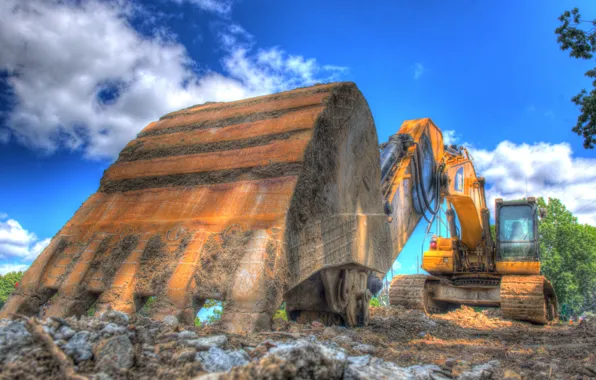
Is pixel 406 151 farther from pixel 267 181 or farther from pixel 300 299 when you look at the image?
pixel 267 181

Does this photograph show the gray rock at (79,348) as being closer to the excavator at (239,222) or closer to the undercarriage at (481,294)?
the excavator at (239,222)

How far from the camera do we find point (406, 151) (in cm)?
598

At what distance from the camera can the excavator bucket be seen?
300 centimetres

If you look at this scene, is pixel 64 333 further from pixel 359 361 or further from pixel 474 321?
pixel 474 321

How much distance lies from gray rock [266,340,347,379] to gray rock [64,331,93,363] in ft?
2.15

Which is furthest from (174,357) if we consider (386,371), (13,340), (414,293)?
(414,293)

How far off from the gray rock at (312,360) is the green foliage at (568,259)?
25108mm

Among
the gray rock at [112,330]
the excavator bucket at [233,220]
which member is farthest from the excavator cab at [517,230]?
the gray rock at [112,330]

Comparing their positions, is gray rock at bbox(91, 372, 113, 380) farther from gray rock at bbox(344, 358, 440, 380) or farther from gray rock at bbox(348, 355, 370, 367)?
gray rock at bbox(348, 355, 370, 367)

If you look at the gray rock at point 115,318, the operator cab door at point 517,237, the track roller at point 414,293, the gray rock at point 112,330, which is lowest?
the gray rock at point 112,330

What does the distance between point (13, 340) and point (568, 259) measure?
2749cm

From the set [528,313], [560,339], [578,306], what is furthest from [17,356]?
[578,306]

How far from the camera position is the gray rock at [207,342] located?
75.9 inches

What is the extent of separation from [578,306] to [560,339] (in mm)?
22020
